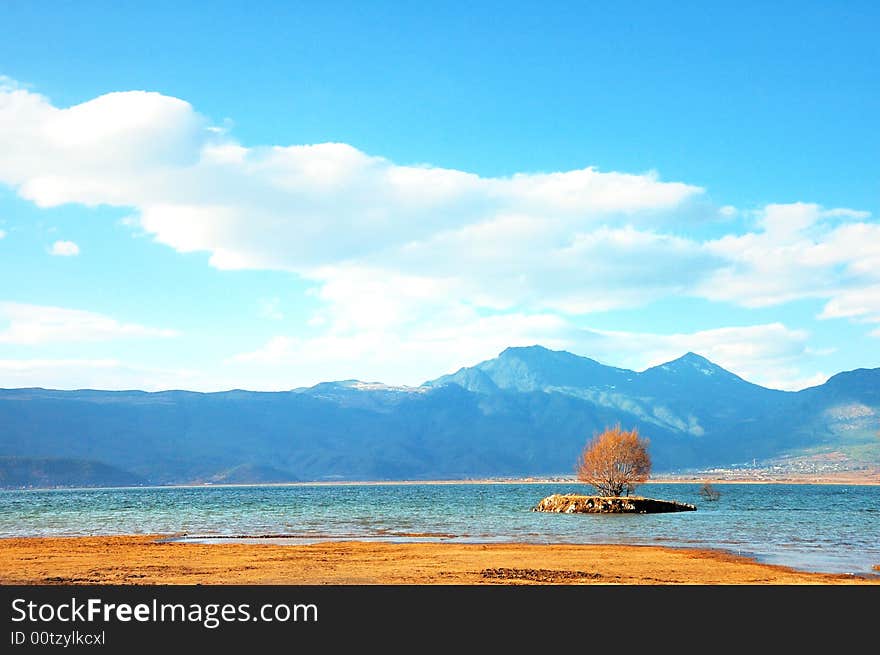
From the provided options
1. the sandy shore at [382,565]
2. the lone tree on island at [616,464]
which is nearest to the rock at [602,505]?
the lone tree on island at [616,464]

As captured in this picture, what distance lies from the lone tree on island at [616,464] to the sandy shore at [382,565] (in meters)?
65.7

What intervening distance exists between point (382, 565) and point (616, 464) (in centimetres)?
8299

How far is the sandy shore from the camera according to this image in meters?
35.2

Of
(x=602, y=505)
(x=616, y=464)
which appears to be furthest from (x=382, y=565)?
(x=616, y=464)

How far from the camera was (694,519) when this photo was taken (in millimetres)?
90875

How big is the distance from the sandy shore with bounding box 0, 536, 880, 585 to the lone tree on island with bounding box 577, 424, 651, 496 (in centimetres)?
6571

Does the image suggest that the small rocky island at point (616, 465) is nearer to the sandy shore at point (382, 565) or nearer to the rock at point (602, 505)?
the rock at point (602, 505)

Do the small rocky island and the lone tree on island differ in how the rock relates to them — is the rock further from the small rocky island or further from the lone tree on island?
the lone tree on island

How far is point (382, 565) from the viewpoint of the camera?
41031 mm

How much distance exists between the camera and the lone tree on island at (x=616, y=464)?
11838cm

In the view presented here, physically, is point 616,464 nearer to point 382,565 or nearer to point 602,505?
point 602,505
